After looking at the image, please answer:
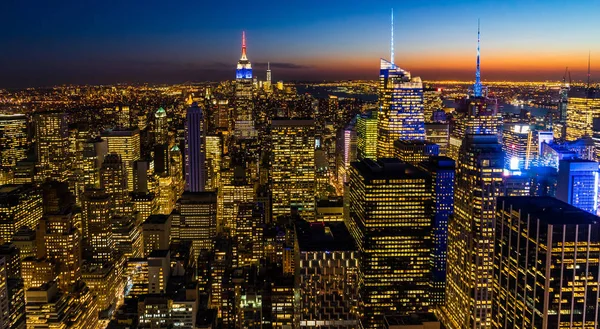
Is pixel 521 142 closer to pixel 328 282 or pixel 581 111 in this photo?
pixel 581 111

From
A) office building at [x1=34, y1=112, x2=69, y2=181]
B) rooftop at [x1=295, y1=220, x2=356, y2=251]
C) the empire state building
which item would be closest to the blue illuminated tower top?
the empire state building

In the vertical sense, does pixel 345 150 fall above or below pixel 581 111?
below

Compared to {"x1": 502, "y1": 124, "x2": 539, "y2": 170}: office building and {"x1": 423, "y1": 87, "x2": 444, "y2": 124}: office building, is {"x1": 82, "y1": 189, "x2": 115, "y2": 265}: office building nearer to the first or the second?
{"x1": 502, "y1": 124, "x2": 539, "y2": 170}: office building

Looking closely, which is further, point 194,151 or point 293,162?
point 194,151

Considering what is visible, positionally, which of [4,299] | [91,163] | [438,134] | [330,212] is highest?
[438,134]

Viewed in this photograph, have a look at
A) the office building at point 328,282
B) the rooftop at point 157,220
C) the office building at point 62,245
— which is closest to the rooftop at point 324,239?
the office building at point 328,282

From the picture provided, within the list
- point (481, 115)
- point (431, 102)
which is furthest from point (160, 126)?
point (481, 115)
